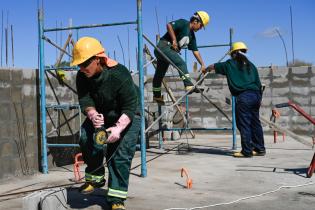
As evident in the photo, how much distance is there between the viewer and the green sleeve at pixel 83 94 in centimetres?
381

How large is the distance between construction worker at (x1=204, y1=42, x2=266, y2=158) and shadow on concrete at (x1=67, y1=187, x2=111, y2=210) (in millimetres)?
3026

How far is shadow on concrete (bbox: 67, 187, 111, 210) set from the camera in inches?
154

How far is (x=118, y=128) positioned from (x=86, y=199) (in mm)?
917

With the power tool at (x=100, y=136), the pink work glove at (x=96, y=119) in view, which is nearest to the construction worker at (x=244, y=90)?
the pink work glove at (x=96, y=119)

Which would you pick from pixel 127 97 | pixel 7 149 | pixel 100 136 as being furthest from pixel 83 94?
pixel 7 149

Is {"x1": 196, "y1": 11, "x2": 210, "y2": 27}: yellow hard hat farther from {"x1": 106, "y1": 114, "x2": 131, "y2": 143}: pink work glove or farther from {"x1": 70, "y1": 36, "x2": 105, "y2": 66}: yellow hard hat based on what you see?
{"x1": 106, "y1": 114, "x2": 131, "y2": 143}: pink work glove

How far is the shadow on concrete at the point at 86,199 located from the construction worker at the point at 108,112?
122mm

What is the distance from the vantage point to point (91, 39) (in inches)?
146

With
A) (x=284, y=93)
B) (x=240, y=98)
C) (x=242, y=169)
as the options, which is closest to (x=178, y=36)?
(x=240, y=98)

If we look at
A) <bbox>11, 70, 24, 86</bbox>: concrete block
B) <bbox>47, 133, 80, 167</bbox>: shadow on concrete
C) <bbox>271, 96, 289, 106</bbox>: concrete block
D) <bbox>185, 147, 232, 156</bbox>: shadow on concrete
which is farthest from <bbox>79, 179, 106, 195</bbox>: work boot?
<bbox>271, 96, 289, 106</bbox>: concrete block

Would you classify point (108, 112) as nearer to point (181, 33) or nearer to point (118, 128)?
point (118, 128)

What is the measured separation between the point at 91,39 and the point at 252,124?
399 centimetres

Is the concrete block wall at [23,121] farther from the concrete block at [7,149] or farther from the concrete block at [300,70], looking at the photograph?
the concrete block at [300,70]

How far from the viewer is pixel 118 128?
3621 millimetres
